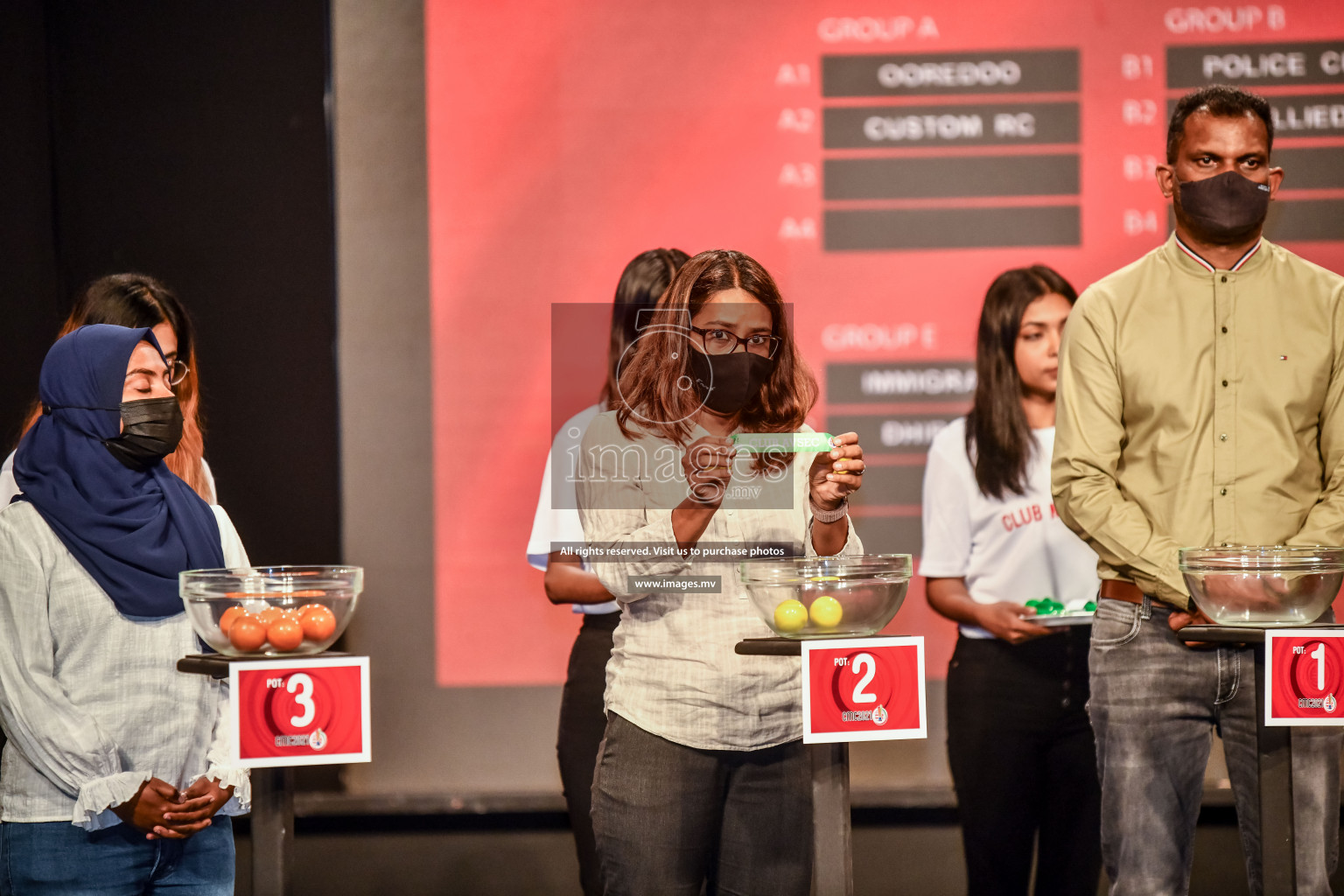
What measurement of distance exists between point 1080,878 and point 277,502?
92.7 inches

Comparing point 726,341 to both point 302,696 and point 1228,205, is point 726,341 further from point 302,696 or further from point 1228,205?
point 1228,205

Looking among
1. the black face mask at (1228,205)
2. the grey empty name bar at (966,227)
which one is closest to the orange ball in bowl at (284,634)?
the black face mask at (1228,205)

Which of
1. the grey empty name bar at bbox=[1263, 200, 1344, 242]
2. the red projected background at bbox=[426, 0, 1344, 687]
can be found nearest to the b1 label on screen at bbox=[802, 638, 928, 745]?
the red projected background at bbox=[426, 0, 1344, 687]

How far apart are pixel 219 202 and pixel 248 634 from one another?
2.25 m

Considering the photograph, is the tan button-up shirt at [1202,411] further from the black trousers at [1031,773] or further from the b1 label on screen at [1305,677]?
the black trousers at [1031,773]

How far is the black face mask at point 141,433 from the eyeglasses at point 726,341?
0.88 m

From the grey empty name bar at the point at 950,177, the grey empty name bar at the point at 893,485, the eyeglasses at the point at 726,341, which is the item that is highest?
the grey empty name bar at the point at 950,177

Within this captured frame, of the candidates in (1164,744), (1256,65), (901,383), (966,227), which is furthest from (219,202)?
(1256,65)

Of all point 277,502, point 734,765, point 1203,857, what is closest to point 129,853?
point 734,765

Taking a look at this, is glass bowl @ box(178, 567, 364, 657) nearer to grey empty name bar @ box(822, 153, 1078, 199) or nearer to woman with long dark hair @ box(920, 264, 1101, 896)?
woman with long dark hair @ box(920, 264, 1101, 896)

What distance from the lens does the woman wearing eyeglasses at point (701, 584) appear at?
1.82 m

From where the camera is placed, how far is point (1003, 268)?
341 cm

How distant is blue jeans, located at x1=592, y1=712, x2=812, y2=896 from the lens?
1.81 metres

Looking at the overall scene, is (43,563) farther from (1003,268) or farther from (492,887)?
(1003,268)
